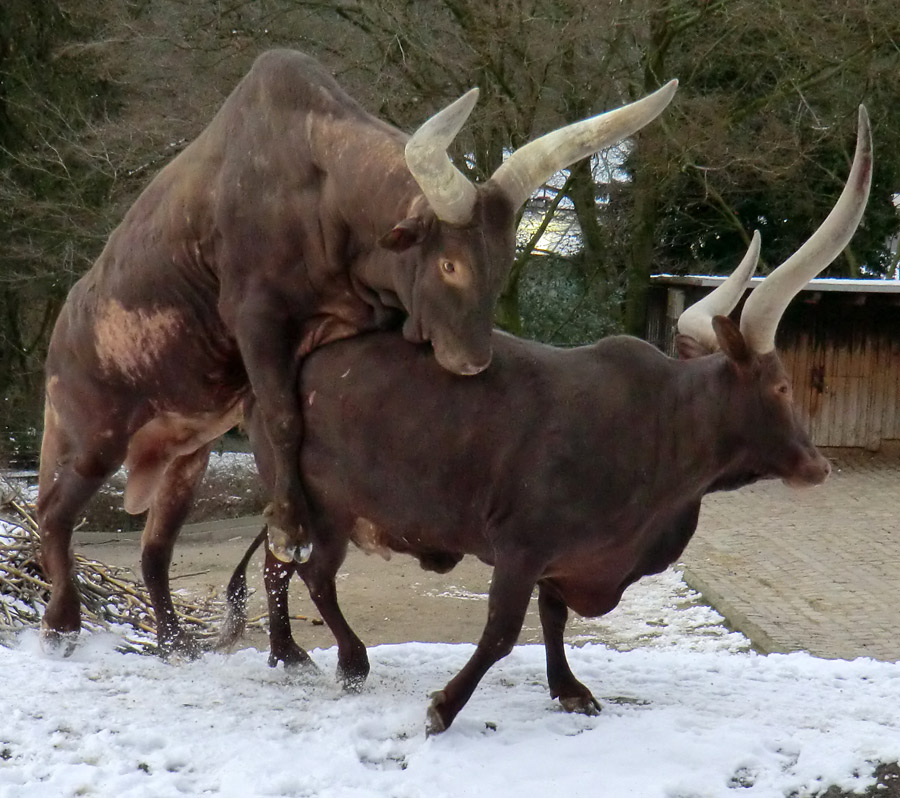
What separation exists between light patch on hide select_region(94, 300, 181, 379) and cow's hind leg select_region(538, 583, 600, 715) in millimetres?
1879

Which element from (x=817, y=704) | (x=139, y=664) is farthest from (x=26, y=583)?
(x=817, y=704)

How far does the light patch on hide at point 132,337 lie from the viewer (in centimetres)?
537

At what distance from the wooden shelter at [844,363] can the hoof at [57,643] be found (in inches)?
493

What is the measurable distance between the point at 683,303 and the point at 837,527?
182 inches

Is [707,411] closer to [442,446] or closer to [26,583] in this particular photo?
[442,446]

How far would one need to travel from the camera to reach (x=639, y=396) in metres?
4.68

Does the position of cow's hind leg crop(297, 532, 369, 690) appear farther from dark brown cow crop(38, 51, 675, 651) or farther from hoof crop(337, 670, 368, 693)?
dark brown cow crop(38, 51, 675, 651)

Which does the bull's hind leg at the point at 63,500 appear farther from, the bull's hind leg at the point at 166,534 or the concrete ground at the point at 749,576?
the concrete ground at the point at 749,576

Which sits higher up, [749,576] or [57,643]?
[57,643]

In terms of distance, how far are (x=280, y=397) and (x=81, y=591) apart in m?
4.93

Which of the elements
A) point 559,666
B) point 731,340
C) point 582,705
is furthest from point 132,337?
point 731,340

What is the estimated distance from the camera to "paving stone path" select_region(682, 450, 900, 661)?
10.3 m

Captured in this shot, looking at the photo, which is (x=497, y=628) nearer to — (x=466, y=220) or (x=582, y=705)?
(x=582, y=705)

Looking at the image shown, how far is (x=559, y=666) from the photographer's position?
16.5ft
